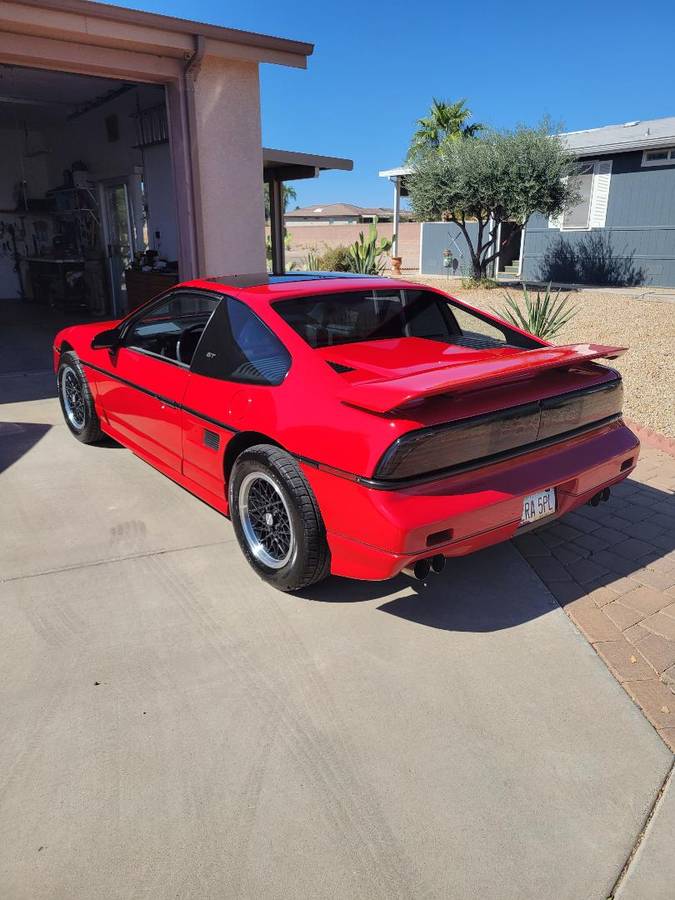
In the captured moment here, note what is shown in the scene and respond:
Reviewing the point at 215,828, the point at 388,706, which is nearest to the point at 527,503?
the point at 388,706

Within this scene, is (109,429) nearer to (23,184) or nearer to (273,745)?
(273,745)

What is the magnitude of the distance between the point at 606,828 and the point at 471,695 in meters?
0.70

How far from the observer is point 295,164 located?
11.9m

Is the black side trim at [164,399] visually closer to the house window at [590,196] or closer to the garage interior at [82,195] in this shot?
the garage interior at [82,195]

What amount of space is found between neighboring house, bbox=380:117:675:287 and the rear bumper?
1661 centimetres

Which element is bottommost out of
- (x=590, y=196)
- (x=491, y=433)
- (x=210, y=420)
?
(x=210, y=420)

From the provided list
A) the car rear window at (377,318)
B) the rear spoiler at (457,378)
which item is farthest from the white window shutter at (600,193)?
the rear spoiler at (457,378)

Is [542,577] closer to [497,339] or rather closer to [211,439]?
[497,339]

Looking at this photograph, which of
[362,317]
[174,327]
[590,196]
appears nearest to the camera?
[362,317]

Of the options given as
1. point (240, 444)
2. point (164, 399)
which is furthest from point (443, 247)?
point (240, 444)

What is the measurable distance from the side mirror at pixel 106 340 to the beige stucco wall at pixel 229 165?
424 cm

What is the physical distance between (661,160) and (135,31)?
Result: 14.9 m

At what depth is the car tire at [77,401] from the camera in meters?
5.36

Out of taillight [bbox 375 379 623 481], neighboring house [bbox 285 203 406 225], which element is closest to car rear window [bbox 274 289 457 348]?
taillight [bbox 375 379 623 481]
